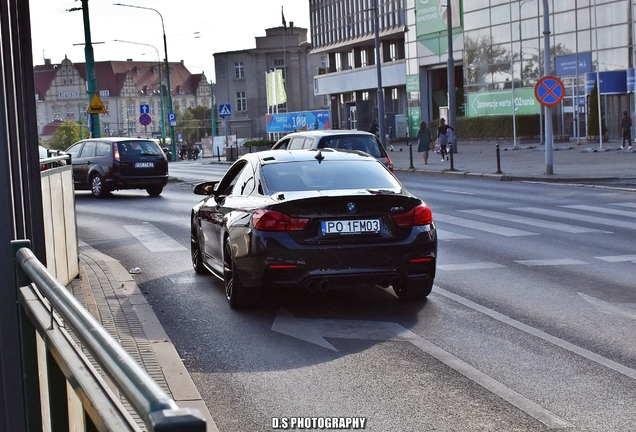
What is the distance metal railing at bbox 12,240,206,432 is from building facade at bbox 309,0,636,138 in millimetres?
40424

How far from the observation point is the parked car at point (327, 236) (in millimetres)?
8562

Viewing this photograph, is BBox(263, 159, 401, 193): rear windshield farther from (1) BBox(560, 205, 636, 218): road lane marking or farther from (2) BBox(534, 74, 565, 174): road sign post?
(2) BBox(534, 74, 565, 174): road sign post

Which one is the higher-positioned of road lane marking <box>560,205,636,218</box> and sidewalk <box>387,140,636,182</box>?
sidewalk <box>387,140,636,182</box>

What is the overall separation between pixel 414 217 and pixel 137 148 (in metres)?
18.7

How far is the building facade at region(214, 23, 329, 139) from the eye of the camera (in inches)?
4729

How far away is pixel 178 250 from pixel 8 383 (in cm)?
1009

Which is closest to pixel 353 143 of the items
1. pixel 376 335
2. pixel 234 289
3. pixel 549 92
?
pixel 549 92

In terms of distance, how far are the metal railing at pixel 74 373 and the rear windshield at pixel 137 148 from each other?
22388mm

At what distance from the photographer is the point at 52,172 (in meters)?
10.1

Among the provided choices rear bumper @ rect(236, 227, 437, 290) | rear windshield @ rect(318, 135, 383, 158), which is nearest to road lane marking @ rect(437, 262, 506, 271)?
rear bumper @ rect(236, 227, 437, 290)

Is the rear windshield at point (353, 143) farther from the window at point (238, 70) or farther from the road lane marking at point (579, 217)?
the window at point (238, 70)

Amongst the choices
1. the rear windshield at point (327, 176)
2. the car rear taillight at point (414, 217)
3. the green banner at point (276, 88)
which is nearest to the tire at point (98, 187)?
the rear windshield at point (327, 176)

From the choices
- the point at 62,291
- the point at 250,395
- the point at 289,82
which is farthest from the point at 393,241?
the point at 289,82

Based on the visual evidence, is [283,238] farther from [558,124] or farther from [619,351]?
[558,124]
